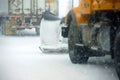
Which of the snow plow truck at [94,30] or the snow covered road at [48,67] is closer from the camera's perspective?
the snow plow truck at [94,30]

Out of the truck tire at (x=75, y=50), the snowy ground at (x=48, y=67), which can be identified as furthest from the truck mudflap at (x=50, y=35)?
the truck tire at (x=75, y=50)

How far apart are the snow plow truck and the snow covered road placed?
426mm

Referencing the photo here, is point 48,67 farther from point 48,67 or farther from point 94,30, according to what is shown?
point 94,30

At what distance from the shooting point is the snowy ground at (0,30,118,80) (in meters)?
8.50

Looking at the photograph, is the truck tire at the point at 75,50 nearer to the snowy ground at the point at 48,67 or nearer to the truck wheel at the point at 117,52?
→ the snowy ground at the point at 48,67

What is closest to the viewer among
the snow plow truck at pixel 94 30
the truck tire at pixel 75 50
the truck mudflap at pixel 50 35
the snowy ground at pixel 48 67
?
the snow plow truck at pixel 94 30

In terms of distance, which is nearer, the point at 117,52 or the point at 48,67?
the point at 117,52

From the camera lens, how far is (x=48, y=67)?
32.4 feet

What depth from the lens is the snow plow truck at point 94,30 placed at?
7.97 meters

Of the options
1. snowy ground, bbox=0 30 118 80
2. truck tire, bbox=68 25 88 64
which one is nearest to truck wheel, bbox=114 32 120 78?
snowy ground, bbox=0 30 118 80

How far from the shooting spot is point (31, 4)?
2233 centimetres

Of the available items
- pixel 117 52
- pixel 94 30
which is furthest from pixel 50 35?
pixel 117 52

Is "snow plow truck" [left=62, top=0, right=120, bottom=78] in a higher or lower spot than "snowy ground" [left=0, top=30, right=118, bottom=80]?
higher

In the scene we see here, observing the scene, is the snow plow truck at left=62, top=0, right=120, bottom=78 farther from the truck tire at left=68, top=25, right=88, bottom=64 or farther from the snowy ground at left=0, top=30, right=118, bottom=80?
the snowy ground at left=0, top=30, right=118, bottom=80
